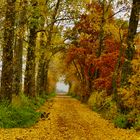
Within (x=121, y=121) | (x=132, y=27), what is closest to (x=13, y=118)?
(x=121, y=121)

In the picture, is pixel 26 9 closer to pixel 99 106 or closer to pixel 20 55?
pixel 20 55

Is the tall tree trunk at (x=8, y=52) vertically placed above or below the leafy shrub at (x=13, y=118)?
above

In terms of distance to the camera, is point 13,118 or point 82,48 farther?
point 82,48

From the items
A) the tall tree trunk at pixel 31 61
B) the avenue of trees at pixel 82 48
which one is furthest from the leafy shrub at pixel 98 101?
the tall tree trunk at pixel 31 61

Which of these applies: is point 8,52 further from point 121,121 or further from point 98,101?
point 98,101

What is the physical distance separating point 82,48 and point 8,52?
2858 centimetres

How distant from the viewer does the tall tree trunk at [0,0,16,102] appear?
18.8 metres

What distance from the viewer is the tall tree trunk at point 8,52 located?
1879 cm

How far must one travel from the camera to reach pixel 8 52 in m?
18.9

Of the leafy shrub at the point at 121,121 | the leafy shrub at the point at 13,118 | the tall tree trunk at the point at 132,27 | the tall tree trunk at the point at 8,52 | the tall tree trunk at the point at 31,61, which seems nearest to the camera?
the leafy shrub at the point at 13,118

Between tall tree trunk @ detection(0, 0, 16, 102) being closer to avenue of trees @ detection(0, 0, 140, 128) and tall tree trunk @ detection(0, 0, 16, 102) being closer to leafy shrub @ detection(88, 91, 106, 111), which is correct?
avenue of trees @ detection(0, 0, 140, 128)

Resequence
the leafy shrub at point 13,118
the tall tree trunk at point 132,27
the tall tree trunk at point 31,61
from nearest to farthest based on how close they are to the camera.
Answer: the leafy shrub at point 13,118 < the tall tree trunk at point 132,27 < the tall tree trunk at point 31,61

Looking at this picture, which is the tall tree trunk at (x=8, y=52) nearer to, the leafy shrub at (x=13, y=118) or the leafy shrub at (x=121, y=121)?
the leafy shrub at (x=13, y=118)

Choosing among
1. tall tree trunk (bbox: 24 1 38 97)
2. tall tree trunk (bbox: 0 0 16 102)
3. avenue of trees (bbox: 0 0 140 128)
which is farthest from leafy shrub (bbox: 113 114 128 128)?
tall tree trunk (bbox: 24 1 38 97)
